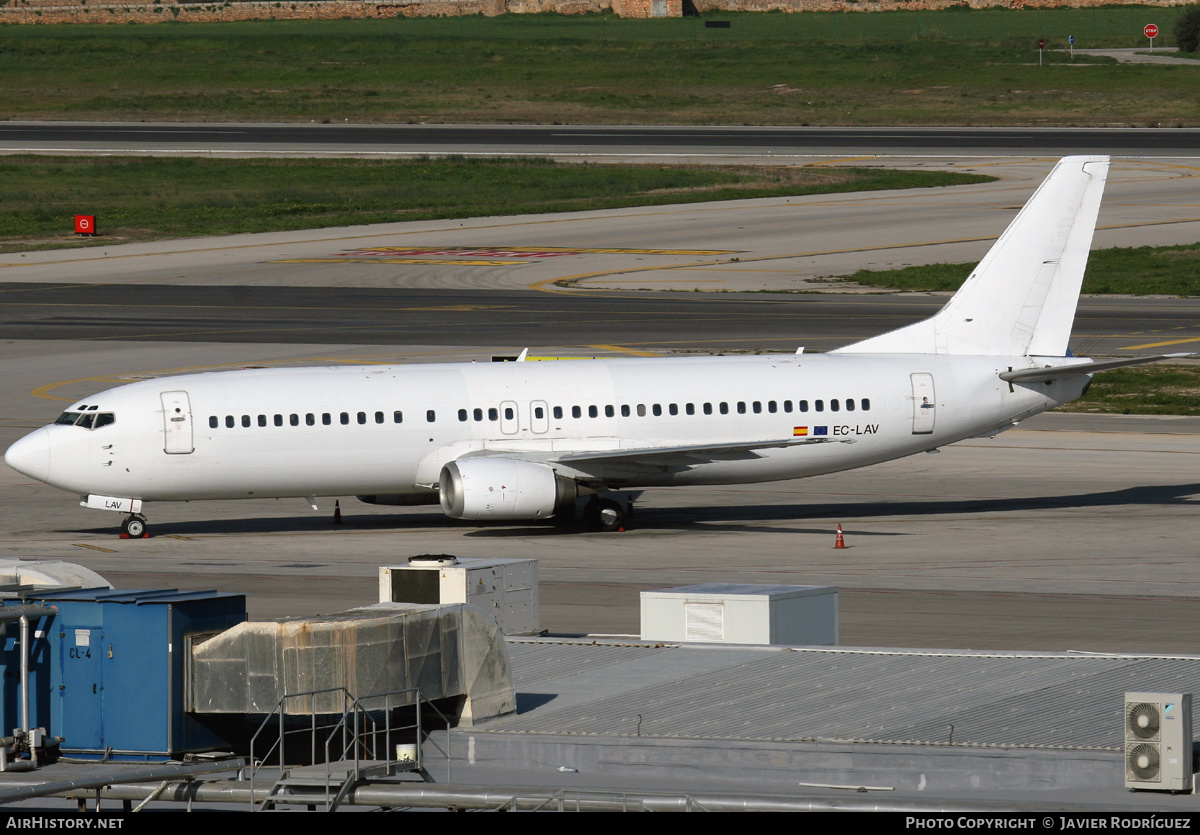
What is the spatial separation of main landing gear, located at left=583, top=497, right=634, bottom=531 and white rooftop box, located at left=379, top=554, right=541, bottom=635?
16.9 meters

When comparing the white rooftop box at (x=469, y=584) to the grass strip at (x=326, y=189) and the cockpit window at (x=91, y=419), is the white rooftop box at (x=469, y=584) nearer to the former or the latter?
the cockpit window at (x=91, y=419)

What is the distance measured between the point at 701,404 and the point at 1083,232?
487 inches

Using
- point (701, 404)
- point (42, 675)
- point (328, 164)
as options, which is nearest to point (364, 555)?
point (701, 404)

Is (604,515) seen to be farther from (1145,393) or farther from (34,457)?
(1145,393)

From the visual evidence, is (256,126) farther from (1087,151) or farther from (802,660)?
(802,660)

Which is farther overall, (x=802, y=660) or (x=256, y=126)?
(x=256, y=126)

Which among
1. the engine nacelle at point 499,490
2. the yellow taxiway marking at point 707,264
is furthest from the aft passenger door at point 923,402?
the yellow taxiway marking at point 707,264

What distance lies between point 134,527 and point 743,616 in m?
22.9

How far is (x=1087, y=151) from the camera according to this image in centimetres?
13288

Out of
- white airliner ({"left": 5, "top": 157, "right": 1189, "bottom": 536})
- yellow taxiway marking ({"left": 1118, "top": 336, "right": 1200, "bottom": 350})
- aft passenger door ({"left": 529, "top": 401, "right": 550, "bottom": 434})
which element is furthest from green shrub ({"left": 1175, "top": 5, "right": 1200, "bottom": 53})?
aft passenger door ({"left": 529, "top": 401, "right": 550, "bottom": 434})

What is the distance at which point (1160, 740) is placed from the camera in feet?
63.0

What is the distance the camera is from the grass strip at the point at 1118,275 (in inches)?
3583

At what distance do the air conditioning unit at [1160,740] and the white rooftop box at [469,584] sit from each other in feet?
39.7

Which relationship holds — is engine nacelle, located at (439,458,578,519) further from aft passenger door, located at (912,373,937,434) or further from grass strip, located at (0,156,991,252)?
grass strip, located at (0,156,991,252)
